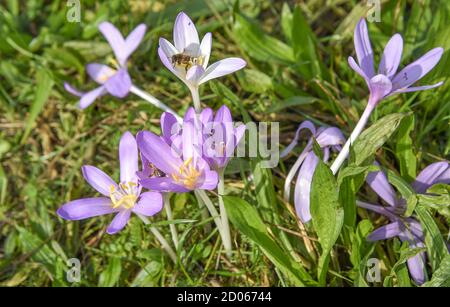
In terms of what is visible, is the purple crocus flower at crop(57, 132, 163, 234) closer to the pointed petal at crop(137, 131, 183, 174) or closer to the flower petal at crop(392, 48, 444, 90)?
the pointed petal at crop(137, 131, 183, 174)

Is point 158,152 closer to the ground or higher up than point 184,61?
closer to the ground

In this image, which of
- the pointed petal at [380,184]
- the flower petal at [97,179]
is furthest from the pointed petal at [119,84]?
the pointed petal at [380,184]

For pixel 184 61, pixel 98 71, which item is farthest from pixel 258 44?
pixel 184 61

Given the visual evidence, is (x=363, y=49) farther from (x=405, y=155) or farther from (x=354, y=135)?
(x=405, y=155)

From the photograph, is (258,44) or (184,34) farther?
(258,44)

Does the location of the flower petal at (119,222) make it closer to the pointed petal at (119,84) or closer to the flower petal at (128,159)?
the flower petal at (128,159)

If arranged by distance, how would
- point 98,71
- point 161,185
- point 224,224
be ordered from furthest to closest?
1. point 98,71
2. point 224,224
3. point 161,185
